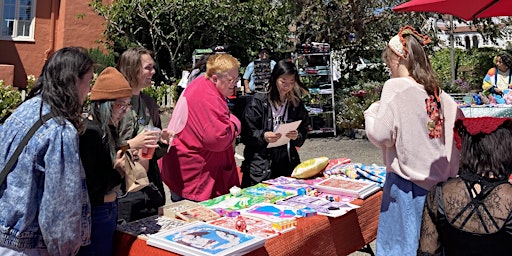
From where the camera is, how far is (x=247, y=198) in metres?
2.98

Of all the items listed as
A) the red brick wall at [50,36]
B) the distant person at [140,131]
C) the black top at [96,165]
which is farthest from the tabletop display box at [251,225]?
the red brick wall at [50,36]

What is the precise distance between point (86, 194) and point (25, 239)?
0.97 feet

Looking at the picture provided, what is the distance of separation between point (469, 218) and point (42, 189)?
1.76m

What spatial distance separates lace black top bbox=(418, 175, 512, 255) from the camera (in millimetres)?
1742

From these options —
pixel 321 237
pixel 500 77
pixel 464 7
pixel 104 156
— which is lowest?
pixel 321 237

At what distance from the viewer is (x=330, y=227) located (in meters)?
2.72

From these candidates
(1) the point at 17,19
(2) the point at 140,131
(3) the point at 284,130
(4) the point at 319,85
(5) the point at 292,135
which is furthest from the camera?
(1) the point at 17,19

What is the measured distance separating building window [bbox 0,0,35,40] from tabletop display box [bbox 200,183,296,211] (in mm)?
17158

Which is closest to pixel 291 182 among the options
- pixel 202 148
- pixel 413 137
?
pixel 202 148

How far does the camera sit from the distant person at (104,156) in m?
2.07

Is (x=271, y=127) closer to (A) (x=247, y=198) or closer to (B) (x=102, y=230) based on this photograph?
(A) (x=247, y=198)

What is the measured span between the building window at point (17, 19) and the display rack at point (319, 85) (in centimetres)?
1178

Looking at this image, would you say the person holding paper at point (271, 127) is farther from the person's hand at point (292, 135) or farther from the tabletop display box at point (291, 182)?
the tabletop display box at point (291, 182)

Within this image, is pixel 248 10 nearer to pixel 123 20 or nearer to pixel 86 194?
pixel 123 20
